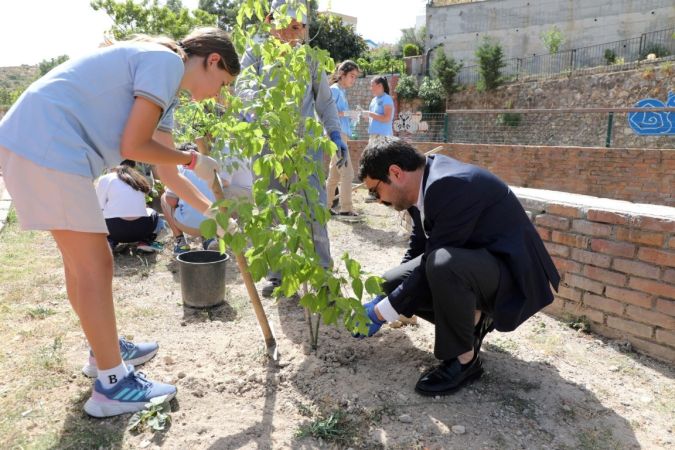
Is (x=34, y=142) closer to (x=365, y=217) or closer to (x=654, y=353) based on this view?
(x=654, y=353)

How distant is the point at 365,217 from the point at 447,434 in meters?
4.49

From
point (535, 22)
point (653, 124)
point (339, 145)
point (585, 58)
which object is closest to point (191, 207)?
point (339, 145)

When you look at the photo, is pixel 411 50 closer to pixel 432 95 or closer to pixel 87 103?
pixel 432 95

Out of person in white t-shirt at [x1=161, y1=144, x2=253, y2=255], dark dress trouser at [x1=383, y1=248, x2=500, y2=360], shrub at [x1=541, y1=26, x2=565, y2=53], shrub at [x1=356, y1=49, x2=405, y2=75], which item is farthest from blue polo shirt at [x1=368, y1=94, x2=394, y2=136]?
shrub at [x1=541, y1=26, x2=565, y2=53]

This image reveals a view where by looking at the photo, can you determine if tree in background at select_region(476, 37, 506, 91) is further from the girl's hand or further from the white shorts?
the white shorts

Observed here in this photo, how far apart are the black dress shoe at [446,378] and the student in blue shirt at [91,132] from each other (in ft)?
4.46

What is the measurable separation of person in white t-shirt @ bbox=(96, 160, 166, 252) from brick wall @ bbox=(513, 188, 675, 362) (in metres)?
3.15

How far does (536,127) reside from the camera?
1229 centimetres

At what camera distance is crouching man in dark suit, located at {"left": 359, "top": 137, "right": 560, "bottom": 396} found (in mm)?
1934

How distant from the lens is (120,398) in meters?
1.91

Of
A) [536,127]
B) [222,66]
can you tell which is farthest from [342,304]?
[536,127]

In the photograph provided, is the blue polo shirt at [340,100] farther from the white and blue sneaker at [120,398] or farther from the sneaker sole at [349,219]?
the white and blue sneaker at [120,398]

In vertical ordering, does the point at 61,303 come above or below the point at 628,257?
below

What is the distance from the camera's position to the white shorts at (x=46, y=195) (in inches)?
64.2
